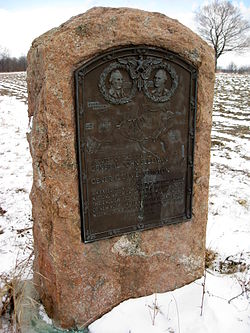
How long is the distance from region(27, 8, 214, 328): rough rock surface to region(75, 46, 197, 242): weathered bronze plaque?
7 cm

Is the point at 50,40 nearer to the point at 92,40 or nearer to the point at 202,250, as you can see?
the point at 92,40

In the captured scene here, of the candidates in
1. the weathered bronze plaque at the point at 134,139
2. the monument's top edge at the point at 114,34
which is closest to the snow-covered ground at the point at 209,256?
the weathered bronze plaque at the point at 134,139

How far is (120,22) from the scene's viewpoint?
185 cm

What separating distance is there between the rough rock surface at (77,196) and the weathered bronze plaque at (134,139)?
0.07 metres

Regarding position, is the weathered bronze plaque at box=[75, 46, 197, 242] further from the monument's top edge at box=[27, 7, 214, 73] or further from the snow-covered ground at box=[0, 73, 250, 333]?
the snow-covered ground at box=[0, 73, 250, 333]

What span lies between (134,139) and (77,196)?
520 millimetres

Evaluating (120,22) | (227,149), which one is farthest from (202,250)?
(227,149)

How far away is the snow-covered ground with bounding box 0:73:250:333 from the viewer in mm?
2242

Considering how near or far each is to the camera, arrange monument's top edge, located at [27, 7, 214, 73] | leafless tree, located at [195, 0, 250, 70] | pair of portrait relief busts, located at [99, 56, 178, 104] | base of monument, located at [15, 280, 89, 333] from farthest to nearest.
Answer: leafless tree, located at [195, 0, 250, 70] < base of monument, located at [15, 280, 89, 333] < pair of portrait relief busts, located at [99, 56, 178, 104] < monument's top edge, located at [27, 7, 214, 73]

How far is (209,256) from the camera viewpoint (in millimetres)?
2943

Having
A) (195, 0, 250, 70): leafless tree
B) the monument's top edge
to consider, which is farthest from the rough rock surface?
(195, 0, 250, 70): leafless tree

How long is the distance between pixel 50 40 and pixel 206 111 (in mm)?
1142

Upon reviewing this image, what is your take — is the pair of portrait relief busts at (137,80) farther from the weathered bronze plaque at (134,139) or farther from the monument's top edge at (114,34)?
the monument's top edge at (114,34)

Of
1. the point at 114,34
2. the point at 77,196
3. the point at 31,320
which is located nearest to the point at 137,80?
the point at 114,34
